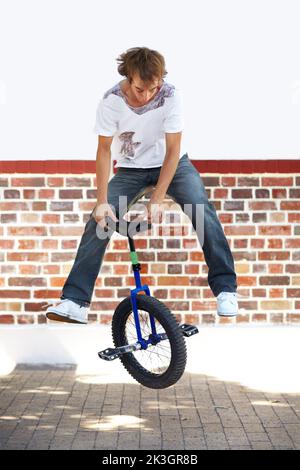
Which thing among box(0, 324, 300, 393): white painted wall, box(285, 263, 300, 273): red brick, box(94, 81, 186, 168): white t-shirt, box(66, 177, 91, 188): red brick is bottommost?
box(0, 324, 300, 393): white painted wall

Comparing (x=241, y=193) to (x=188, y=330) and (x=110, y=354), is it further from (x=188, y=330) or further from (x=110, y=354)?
(x=110, y=354)

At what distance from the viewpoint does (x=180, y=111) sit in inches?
214

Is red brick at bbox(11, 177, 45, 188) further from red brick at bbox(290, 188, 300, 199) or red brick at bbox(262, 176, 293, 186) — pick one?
red brick at bbox(290, 188, 300, 199)

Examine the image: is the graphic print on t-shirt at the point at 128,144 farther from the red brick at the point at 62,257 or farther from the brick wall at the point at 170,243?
the red brick at the point at 62,257

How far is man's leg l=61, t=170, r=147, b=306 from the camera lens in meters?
5.54

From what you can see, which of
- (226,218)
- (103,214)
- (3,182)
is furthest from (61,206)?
(103,214)

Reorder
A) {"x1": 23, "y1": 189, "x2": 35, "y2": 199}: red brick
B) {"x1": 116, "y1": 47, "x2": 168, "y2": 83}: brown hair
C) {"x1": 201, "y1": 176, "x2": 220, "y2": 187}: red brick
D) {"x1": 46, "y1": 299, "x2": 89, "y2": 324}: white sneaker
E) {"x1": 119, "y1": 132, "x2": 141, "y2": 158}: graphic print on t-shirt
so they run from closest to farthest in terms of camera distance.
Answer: {"x1": 116, "y1": 47, "x2": 168, "y2": 83}: brown hair → {"x1": 119, "y1": 132, "x2": 141, "y2": 158}: graphic print on t-shirt → {"x1": 46, "y1": 299, "x2": 89, "y2": 324}: white sneaker → {"x1": 201, "y1": 176, "x2": 220, "y2": 187}: red brick → {"x1": 23, "y1": 189, "x2": 35, "y2": 199}: red brick

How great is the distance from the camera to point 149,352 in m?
5.98

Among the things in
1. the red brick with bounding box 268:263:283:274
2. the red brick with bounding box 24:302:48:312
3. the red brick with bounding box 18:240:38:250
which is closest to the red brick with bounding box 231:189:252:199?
the red brick with bounding box 268:263:283:274

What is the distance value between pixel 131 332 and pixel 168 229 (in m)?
1.58

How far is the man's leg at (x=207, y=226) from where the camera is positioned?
550cm

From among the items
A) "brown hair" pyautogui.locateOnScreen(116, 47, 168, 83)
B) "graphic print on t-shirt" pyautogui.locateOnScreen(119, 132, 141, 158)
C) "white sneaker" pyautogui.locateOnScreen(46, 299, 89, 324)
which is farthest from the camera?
"white sneaker" pyautogui.locateOnScreen(46, 299, 89, 324)

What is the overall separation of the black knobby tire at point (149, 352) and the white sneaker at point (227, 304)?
12.9 inches

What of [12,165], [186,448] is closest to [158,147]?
[186,448]
